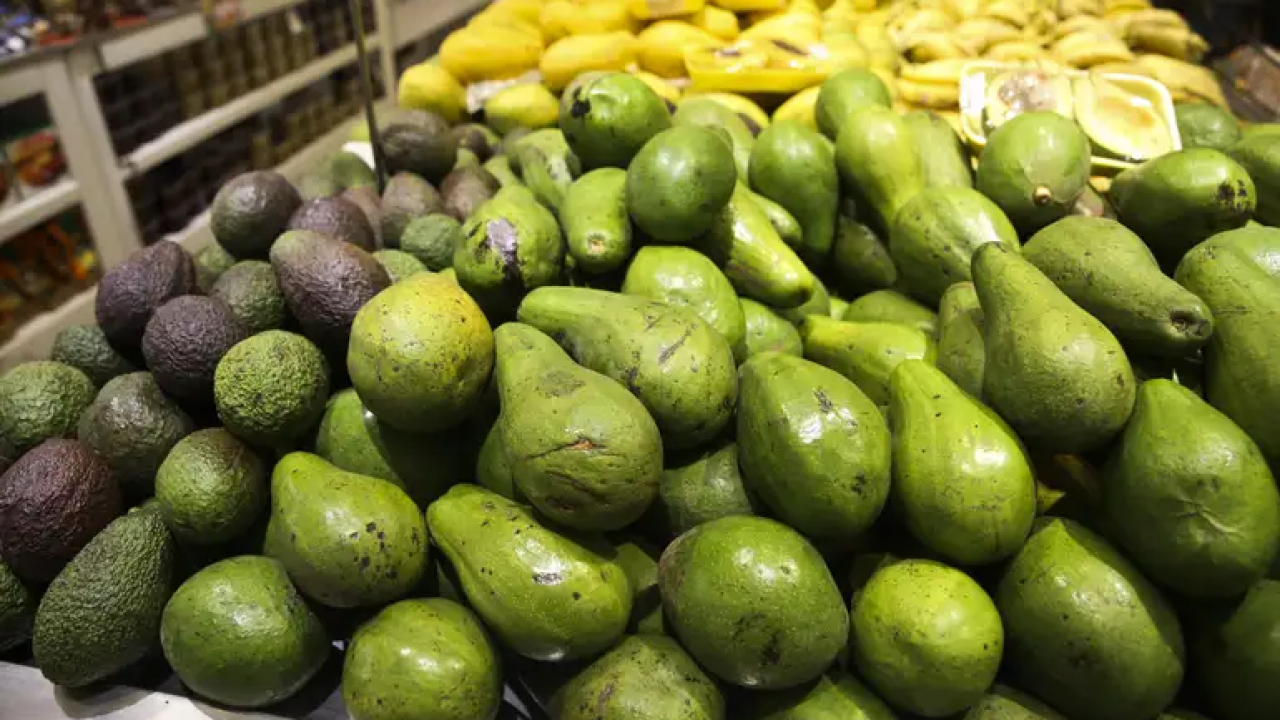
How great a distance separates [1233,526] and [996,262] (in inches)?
18.8

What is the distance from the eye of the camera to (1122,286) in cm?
119

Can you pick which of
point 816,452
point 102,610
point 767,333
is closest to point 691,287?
point 767,333

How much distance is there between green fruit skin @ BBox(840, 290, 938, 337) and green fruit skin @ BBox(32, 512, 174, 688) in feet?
4.13

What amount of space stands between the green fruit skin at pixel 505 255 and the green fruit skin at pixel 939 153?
2.75ft

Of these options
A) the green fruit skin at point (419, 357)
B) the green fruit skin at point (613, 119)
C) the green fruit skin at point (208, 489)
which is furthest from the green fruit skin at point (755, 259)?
the green fruit skin at point (208, 489)

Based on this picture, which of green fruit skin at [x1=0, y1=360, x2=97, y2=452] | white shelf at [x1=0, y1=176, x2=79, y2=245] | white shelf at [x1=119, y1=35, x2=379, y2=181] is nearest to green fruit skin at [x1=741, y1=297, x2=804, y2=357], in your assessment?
green fruit skin at [x1=0, y1=360, x2=97, y2=452]

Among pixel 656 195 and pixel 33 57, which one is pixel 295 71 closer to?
pixel 33 57

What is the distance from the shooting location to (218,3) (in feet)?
13.9

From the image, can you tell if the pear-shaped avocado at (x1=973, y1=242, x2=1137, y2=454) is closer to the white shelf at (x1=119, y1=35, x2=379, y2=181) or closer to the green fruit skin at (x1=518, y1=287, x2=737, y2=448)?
the green fruit skin at (x1=518, y1=287, x2=737, y2=448)

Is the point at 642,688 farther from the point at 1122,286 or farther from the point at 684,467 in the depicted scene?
the point at 1122,286

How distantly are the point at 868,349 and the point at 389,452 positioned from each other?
2.66 ft

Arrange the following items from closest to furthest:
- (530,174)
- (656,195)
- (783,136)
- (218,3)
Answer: (656,195)
(783,136)
(530,174)
(218,3)

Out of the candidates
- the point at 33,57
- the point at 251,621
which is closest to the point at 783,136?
the point at 251,621

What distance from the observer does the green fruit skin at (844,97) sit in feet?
6.29
